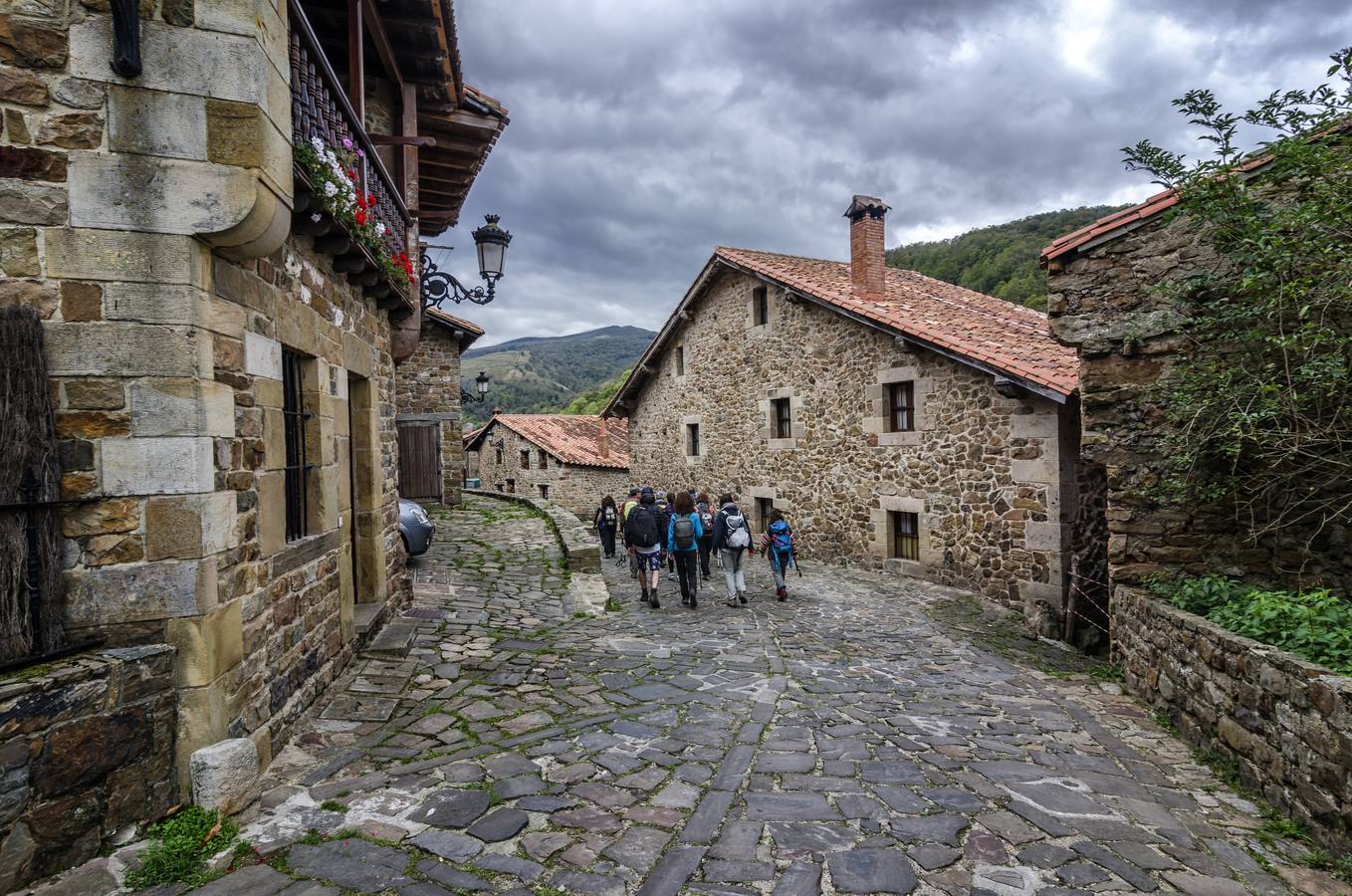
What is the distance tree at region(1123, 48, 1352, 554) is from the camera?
176 inches

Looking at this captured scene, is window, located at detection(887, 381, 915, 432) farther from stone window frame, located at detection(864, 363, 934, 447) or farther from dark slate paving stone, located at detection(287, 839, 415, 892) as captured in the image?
dark slate paving stone, located at detection(287, 839, 415, 892)

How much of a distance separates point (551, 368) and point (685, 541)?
334 feet

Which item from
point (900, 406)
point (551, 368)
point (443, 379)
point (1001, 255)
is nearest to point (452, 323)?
point (443, 379)

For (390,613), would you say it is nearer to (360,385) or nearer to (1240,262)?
(360,385)

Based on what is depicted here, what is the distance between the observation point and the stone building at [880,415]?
909 centimetres

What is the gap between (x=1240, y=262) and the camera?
519 cm

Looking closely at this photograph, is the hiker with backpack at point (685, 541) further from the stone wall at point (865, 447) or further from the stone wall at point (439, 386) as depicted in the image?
the stone wall at point (439, 386)

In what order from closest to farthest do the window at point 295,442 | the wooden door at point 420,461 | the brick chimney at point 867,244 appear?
1. the window at point 295,442
2. the wooden door at point 420,461
3. the brick chimney at point 867,244

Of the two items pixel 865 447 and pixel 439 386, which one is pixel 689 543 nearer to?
pixel 865 447

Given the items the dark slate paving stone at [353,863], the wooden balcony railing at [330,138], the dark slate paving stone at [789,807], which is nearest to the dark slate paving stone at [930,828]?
the dark slate paving stone at [789,807]

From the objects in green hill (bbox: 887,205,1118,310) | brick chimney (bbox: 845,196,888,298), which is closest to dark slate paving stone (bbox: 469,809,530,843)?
brick chimney (bbox: 845,196,888,298)

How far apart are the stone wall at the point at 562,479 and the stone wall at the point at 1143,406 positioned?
15587mm

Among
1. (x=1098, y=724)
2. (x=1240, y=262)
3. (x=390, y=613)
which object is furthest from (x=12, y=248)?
(x=1240, y=262)

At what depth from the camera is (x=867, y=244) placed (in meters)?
13.1
